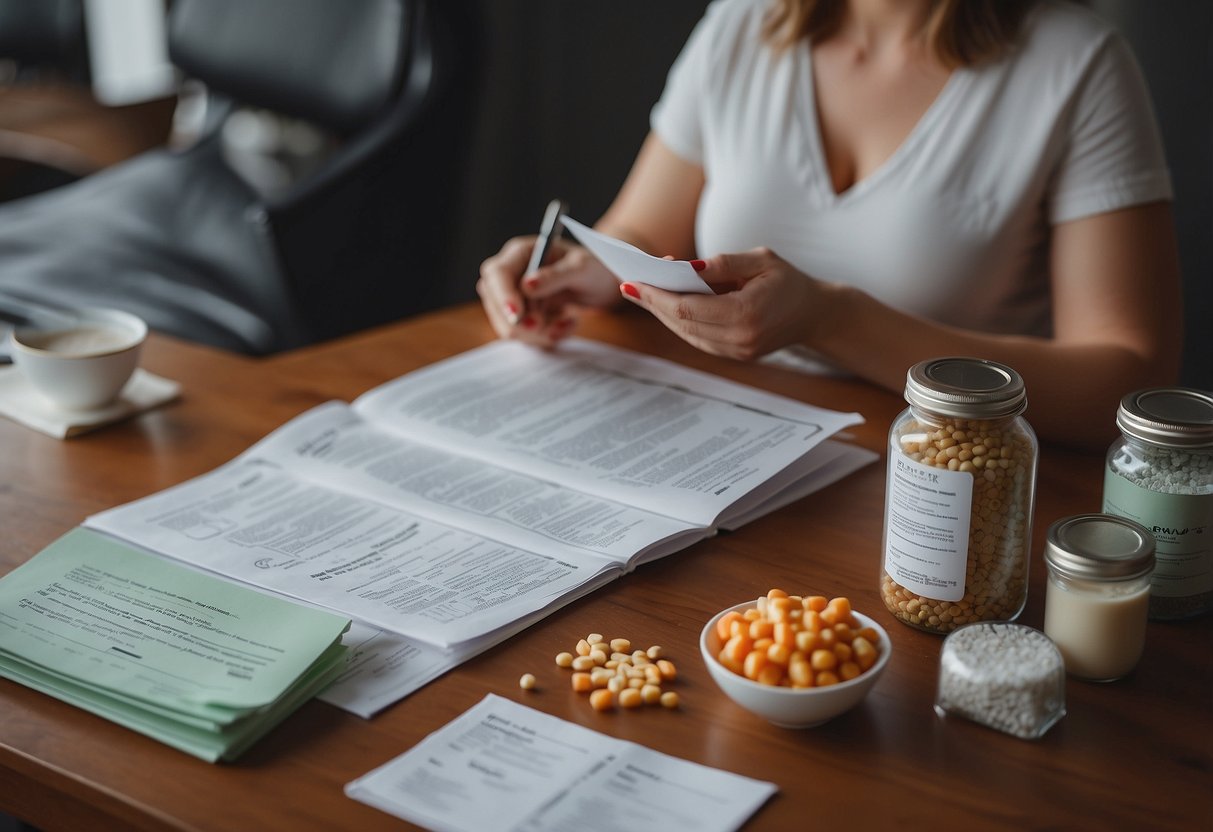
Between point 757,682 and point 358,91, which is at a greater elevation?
point 358,91

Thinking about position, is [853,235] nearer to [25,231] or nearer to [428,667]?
[428,667]

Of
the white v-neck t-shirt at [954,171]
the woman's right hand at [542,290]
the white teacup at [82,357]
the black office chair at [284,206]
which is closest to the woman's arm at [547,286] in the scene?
the woman's right hand at [542,290]

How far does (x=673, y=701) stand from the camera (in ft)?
2.60

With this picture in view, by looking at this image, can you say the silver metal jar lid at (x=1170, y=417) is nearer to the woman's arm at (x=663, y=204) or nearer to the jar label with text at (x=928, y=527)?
the jar label with text at (x=928, y=527)

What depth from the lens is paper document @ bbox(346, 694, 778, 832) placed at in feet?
2.27

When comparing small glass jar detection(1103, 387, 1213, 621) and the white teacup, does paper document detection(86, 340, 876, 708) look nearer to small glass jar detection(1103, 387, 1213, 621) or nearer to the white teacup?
the white teacup

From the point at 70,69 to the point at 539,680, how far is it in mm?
3045

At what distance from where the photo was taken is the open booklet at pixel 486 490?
3.06 ft

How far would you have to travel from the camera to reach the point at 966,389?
0.81 m

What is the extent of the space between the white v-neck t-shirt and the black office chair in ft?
2.41

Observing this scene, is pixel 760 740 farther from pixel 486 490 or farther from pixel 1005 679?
pixel 486 490

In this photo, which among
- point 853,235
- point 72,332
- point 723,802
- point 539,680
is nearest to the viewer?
point 723,802

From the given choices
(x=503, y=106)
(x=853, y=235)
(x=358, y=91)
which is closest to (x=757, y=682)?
(x=853, y=235)

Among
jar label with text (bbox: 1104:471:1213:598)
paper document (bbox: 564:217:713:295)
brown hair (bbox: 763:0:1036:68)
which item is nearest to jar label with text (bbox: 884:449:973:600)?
jar label with text (bbox: 1104:471:1213:598)
